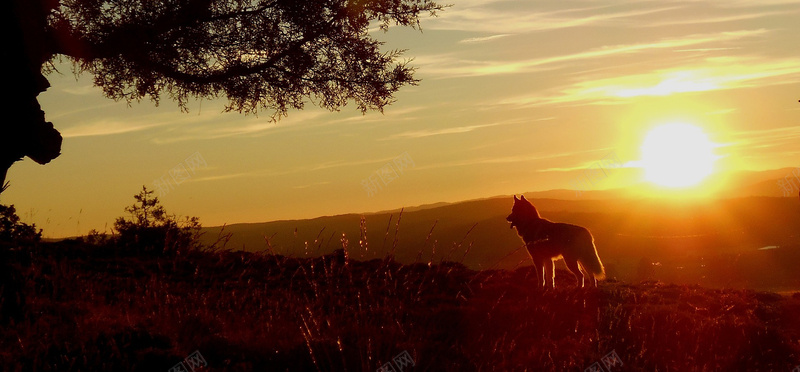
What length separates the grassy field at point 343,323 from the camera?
7648 millimetres

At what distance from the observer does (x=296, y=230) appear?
10906 mm

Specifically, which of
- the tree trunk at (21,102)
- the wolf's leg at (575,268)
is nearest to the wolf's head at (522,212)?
the wolf's leg at (575,268)

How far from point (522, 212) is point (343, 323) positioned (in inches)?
252

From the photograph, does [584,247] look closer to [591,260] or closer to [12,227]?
[591,260]

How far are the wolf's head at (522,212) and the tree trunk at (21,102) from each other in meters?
8.69

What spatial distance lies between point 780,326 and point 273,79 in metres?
10.3

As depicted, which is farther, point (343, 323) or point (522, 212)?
point (522, 212)

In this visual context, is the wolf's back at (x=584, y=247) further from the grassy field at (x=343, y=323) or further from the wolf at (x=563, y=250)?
the grassy field at (x=343, y=323)

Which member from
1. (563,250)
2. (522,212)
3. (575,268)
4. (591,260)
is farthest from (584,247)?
(522,212)

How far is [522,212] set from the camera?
15.0m

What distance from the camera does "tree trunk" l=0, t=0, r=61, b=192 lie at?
9773 mm

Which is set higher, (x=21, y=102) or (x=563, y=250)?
(x=21, y=102)

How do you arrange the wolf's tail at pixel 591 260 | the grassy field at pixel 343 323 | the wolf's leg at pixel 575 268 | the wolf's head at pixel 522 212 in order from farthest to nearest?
the wolf's head at pixel 522 212 < the wolf's leg at pixel 575 268 < the wolf's tail at pixel 591 260 < the grassy field at pixel 343 323

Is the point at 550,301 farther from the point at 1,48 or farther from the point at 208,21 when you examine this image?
the point at 1,48
